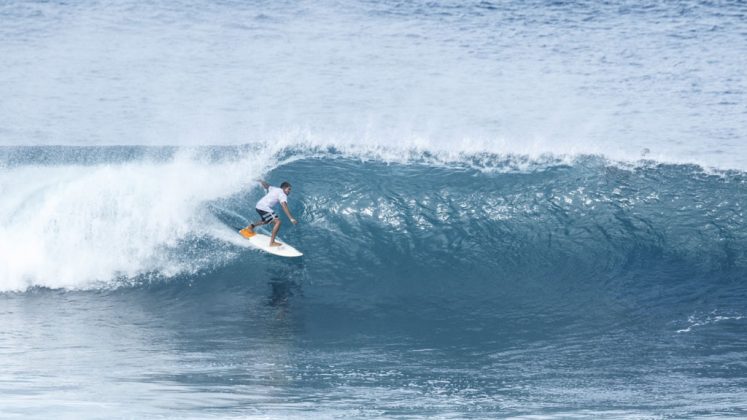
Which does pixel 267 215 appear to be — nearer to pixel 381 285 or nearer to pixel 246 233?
pixel 246 233

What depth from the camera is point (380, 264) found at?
49.6 ft

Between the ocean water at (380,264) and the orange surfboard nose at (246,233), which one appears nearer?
the ocean water at (380,264)

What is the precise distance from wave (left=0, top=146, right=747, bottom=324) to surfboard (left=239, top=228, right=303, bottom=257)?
0.61 feet

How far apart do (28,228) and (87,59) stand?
20283 millimetres

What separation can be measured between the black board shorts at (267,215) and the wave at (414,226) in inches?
28.1

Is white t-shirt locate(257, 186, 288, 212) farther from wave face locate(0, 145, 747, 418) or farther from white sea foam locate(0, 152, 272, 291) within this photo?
white sea foam locate(0, 152, 272, 291)

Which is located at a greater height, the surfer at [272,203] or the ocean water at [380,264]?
the surfer at [272,203]

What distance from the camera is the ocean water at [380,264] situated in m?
10.6

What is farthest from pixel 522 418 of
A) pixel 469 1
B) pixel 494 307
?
pixel 469 1

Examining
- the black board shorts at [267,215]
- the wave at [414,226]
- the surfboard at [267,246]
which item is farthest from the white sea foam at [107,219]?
the black board shorts at [267,215]

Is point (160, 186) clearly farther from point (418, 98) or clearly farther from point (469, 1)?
point (469, 1)

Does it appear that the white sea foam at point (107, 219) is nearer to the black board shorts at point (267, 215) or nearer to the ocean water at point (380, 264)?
the ocean water at point (380, 264)

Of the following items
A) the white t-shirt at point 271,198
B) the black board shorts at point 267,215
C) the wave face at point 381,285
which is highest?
the white t-shirt at point 271,198

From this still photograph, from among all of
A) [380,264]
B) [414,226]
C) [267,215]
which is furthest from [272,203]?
[414,226]
